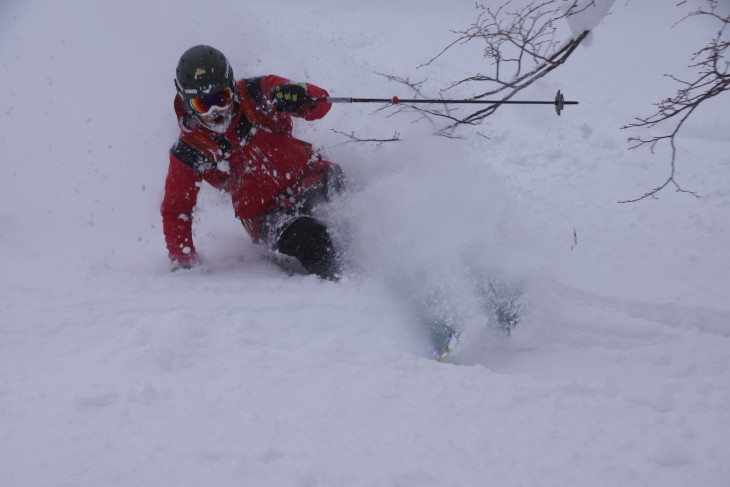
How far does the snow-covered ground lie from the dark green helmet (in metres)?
1.28

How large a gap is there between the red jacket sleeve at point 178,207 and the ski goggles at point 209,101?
0.48 m

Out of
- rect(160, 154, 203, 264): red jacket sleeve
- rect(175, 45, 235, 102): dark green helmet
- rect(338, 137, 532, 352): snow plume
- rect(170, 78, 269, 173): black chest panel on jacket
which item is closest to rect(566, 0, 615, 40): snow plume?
rect(338, 137, 532, 352): snow plume

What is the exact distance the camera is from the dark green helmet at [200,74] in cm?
348

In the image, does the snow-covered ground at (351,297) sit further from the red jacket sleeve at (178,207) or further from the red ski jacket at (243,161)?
the red ski jacket at (243,161)

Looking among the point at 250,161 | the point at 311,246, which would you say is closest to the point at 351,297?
the point at 311,246

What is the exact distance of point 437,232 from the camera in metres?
3.95

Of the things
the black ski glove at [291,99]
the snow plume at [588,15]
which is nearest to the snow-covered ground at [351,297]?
the black ski glove at [291,99]

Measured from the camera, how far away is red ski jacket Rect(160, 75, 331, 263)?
3824mm

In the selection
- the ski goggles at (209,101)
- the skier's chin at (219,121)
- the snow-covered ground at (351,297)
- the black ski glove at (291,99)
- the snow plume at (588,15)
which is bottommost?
the snow-covered ground at (351,297)

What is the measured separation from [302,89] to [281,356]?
6.39ft

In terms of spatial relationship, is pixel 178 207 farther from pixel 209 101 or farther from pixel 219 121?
pixel 209 101

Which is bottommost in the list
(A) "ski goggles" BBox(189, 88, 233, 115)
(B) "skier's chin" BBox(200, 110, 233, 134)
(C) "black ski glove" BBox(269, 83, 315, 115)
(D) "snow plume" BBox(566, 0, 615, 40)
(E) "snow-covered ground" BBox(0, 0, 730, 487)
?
(E) "snow-covered ground" BBox(0, 0, 730, 487)

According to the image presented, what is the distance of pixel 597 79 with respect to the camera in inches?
330

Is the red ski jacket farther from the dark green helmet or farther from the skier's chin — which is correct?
the dark green helmet
